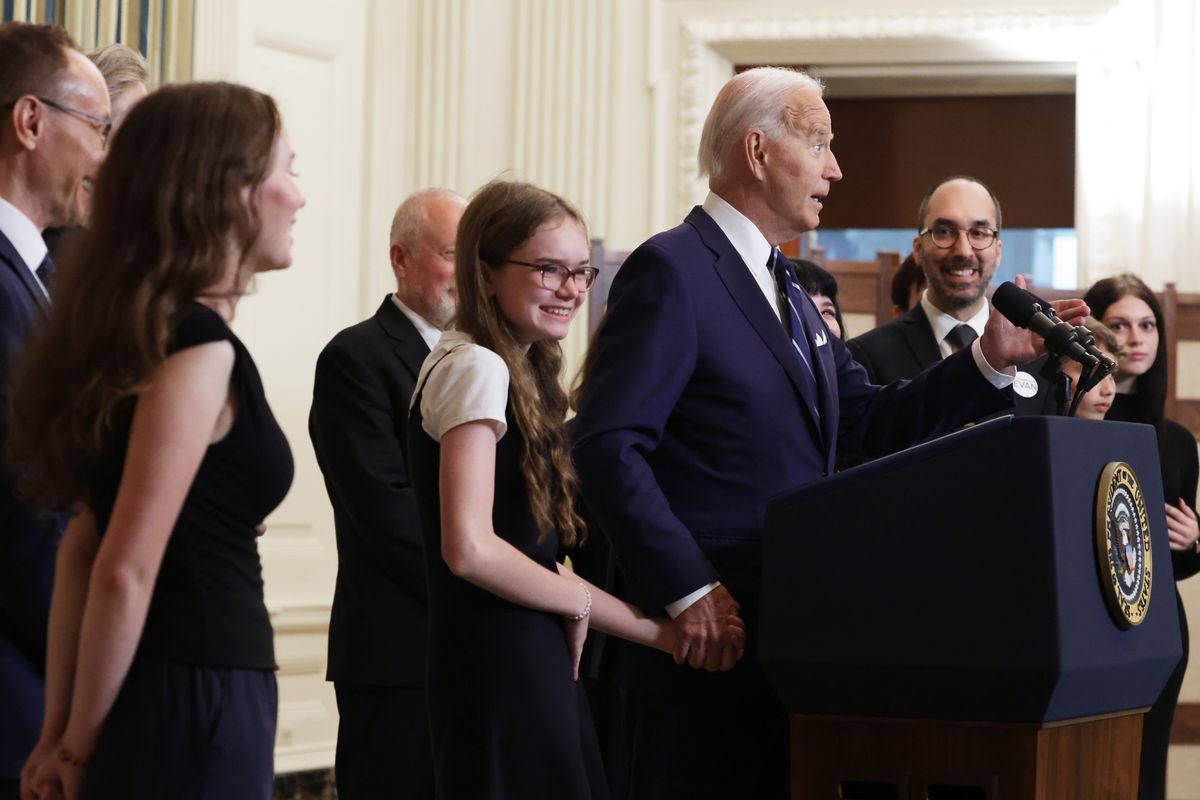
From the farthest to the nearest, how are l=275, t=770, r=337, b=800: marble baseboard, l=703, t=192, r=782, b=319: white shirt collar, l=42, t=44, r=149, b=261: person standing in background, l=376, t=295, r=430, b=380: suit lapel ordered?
Result: l=275, t=770, r=337, b=800: marble baseboard, l=376, t=295, r=430, b=380: suit lapel, l=42, t=44, r=149, b=261: person standing in background, l=703, t=192, r=782, b=319: white shirt collar

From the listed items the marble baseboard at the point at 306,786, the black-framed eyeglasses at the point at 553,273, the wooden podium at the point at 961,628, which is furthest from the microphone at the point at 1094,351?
the marble baseboard at the point at 306,786

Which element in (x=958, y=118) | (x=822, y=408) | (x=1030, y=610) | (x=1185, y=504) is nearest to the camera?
(x=1030, y=610)

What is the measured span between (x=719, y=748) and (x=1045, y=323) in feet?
2.63

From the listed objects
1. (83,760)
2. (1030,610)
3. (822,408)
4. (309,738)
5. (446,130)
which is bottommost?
(309,738)

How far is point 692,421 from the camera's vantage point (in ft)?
8.22

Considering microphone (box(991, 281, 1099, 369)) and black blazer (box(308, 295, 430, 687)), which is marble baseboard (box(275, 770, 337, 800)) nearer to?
black blazer (box(308, 295, 430, 687))

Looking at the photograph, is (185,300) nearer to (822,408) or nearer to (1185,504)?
(822,408)

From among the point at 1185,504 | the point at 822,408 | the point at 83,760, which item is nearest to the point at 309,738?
the point at 1185,504

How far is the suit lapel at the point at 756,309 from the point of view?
2.53 metres

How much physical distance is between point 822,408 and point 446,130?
14.8 ft

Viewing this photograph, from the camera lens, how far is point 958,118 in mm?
Answer: 7648

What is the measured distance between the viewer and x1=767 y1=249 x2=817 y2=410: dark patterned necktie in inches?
102

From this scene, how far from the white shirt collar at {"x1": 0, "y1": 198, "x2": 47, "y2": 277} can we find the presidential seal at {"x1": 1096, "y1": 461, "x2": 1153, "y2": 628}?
5.09 feet

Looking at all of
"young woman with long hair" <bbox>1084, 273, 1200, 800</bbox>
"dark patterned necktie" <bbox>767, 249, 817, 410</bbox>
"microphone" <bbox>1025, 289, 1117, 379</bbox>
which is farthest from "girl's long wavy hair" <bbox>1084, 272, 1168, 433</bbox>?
"microphone" <bbox>1025, 289, 1117, 379</bbox>
